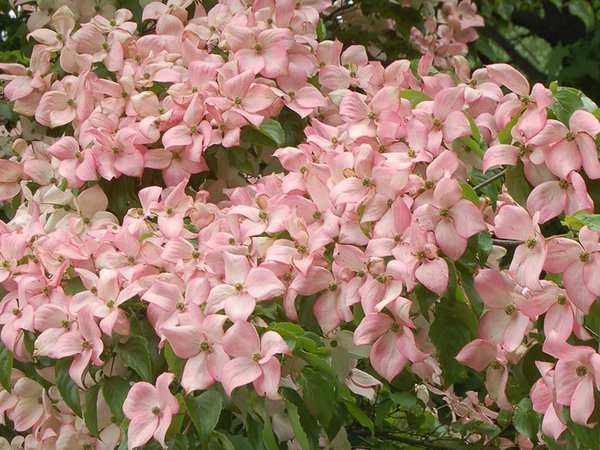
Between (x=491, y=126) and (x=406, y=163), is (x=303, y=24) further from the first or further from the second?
(x=406, y=163)

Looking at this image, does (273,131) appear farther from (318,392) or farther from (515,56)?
(515,56)

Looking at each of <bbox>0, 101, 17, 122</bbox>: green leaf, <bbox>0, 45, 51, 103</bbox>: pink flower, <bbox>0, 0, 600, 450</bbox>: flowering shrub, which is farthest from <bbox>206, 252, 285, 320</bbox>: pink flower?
<bbox>0, 101, 17, 122</bbox>: green leaf

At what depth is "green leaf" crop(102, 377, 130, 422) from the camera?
4.27 ft

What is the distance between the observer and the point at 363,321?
1180 mm

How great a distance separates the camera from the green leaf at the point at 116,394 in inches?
51.2

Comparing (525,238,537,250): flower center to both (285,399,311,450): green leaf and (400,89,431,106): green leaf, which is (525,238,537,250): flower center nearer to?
(285,399,311,450): green leaf

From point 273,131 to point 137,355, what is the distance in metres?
0.45

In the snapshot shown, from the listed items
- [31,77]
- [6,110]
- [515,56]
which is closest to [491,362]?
[31,77]

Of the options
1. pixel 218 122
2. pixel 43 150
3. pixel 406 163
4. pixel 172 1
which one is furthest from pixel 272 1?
pixel 406 163

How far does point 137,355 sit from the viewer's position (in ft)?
4.25

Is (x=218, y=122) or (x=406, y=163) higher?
(x=406, y=163)

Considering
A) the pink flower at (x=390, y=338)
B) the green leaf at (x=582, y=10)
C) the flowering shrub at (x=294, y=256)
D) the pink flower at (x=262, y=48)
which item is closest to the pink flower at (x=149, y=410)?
the flowering shrub at (x=294, y=256)

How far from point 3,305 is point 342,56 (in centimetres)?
73

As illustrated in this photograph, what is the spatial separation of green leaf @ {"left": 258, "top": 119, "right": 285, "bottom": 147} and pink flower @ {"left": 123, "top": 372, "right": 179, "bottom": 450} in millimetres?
491
